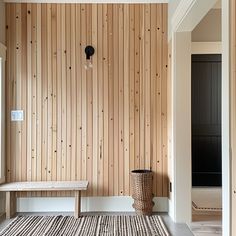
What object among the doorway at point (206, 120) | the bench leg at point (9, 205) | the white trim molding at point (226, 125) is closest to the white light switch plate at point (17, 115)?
the bench leg at point (9, 205)

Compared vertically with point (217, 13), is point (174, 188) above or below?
below

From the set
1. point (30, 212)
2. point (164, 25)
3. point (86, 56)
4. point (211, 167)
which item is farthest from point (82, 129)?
point (211, 167)

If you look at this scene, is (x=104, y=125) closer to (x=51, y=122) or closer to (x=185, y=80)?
(x=51, y=122)

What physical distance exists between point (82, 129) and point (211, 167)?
→ 2.43 m

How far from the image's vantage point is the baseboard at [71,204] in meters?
4.21

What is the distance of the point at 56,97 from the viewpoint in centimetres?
426

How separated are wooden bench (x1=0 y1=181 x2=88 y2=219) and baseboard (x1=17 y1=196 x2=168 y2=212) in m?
0.19

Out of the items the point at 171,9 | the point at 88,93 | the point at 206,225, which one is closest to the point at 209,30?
the point at 171,9

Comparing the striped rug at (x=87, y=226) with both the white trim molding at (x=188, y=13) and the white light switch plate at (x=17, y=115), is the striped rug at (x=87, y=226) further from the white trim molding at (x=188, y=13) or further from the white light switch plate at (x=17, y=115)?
the white trim molding at (x=188, y=13)

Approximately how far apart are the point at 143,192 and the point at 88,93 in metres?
1.43

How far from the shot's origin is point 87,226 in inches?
141

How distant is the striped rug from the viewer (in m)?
3.38

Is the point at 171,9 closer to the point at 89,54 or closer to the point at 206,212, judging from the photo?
the point at 89,54

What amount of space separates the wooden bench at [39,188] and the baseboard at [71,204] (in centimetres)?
19
